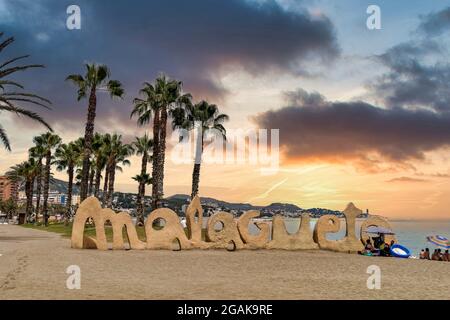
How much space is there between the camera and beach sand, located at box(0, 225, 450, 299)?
12.6m

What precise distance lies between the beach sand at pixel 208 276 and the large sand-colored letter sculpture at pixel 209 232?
1394 mm

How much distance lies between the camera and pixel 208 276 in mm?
16281

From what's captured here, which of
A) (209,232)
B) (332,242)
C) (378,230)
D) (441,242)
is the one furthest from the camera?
(441,242)

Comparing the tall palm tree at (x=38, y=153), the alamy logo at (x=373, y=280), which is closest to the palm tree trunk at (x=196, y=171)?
the alamy logo at (x=373, y=280)

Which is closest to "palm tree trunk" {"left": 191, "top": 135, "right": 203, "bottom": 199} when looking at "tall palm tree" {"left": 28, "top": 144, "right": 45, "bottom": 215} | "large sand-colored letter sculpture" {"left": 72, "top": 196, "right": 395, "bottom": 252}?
"large sand-colored letter sculpture" {"left": 72, "top": 196, "right": 395, "bottom": 252}

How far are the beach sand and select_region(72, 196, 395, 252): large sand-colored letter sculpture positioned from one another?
139 cm

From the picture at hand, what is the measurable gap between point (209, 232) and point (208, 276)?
11.0 m

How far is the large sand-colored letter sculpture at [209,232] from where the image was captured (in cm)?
2583

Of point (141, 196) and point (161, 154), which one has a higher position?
point (161, 154)

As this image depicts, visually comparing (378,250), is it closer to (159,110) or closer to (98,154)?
(159,110)

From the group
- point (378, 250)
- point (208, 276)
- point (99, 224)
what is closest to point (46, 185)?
point (99, 224)

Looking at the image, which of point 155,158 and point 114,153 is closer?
point 155,158

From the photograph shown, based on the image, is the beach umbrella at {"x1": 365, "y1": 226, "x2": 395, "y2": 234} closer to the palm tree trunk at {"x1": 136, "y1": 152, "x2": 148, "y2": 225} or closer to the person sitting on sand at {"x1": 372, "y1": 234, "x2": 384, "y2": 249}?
the person sitting on sand at {"x1": 372, "y1": 234, "x2": 384, "y2": 249}

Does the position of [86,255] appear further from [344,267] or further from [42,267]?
[344,267]
